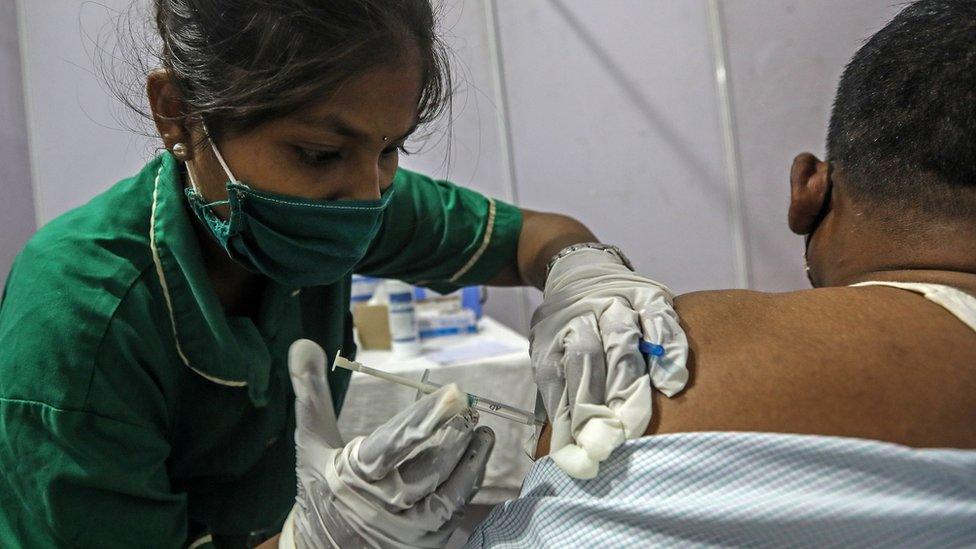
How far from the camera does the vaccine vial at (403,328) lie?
239 cm

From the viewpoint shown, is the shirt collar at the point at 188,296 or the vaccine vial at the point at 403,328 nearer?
the shirt collar at the point at 188,296

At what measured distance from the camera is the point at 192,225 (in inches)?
39.2

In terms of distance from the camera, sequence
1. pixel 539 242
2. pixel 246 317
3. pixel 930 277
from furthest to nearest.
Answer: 1. pixel 539 242
2. pixel 246 317
3. pixel 930 277

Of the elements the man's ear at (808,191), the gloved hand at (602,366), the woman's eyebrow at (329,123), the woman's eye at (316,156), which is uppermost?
the woman's eyebrow at (329,123)

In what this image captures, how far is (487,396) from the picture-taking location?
2135 millimetres

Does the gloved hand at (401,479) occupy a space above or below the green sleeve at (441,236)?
below

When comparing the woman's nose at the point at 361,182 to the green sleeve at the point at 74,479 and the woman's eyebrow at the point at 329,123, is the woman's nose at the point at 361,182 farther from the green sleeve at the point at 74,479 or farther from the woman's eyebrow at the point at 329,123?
the green sleeve at the point at 74,479

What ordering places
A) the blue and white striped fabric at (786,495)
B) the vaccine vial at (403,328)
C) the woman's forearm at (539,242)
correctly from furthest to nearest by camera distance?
the vaccine vial at (403,328), the woman's forearm at (539,242), the blue and white striped fabric at (786,495)

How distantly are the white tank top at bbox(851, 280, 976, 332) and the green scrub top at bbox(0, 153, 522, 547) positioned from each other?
31.6 inches

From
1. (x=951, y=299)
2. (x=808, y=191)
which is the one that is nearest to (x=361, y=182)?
(x=808, y=191)

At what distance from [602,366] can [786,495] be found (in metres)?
0.23

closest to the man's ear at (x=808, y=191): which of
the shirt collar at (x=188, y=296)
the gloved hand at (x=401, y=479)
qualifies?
the gloved hand at (x=401, y=479)

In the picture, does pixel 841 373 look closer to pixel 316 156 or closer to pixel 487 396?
pixel 316 156

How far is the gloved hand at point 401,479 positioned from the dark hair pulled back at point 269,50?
0.32 m
